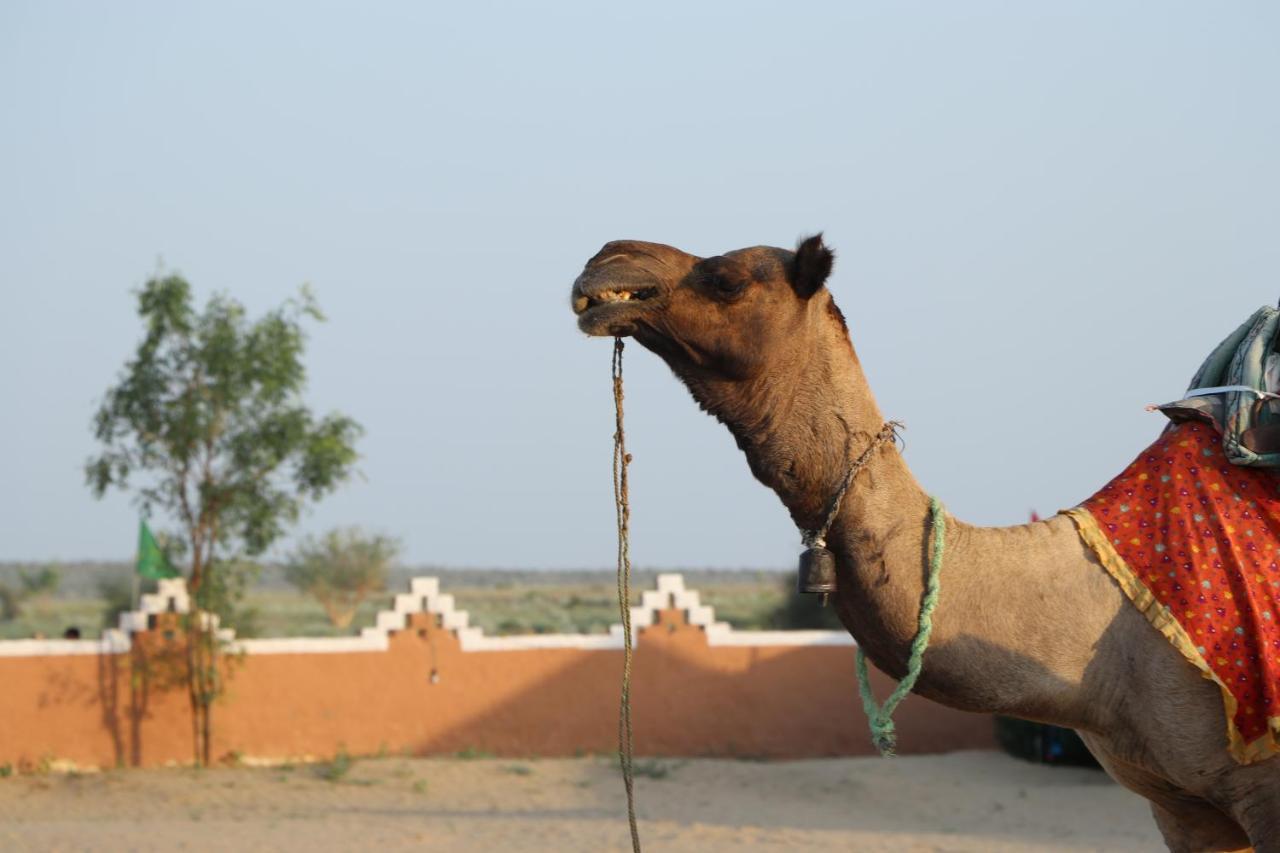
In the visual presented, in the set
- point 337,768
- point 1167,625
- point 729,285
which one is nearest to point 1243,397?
point 1167,625

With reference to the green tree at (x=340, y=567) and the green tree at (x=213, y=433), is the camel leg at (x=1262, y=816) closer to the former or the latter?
the green tree at (x=213, y=433)

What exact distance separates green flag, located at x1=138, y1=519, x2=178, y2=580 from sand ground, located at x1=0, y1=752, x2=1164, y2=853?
7.69 ft

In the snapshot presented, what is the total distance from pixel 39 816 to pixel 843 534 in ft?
43.4

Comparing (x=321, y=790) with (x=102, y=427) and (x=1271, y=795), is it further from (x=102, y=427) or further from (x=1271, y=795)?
(x=1271, y=795)

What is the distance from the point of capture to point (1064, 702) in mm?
3992

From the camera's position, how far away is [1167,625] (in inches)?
155

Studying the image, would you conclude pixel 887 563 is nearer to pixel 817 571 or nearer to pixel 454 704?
pixel 817 571

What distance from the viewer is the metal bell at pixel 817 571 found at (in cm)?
392

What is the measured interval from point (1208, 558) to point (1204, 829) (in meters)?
0.81

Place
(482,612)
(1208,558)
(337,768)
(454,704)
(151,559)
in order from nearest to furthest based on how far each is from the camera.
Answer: (1208,558) → (337,768) → (151,559) → (454,704) → (482,612)

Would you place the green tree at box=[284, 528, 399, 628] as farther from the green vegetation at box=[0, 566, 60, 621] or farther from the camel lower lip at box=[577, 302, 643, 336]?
the camel lower lip at box=[577, 302, 643, 336]

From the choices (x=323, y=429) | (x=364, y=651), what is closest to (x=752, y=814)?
(x=364, y=651)

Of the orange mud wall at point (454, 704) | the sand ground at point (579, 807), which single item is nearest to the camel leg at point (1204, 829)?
the sand ground at point (579, 807)

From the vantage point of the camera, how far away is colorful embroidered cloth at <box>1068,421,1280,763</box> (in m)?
3.86
